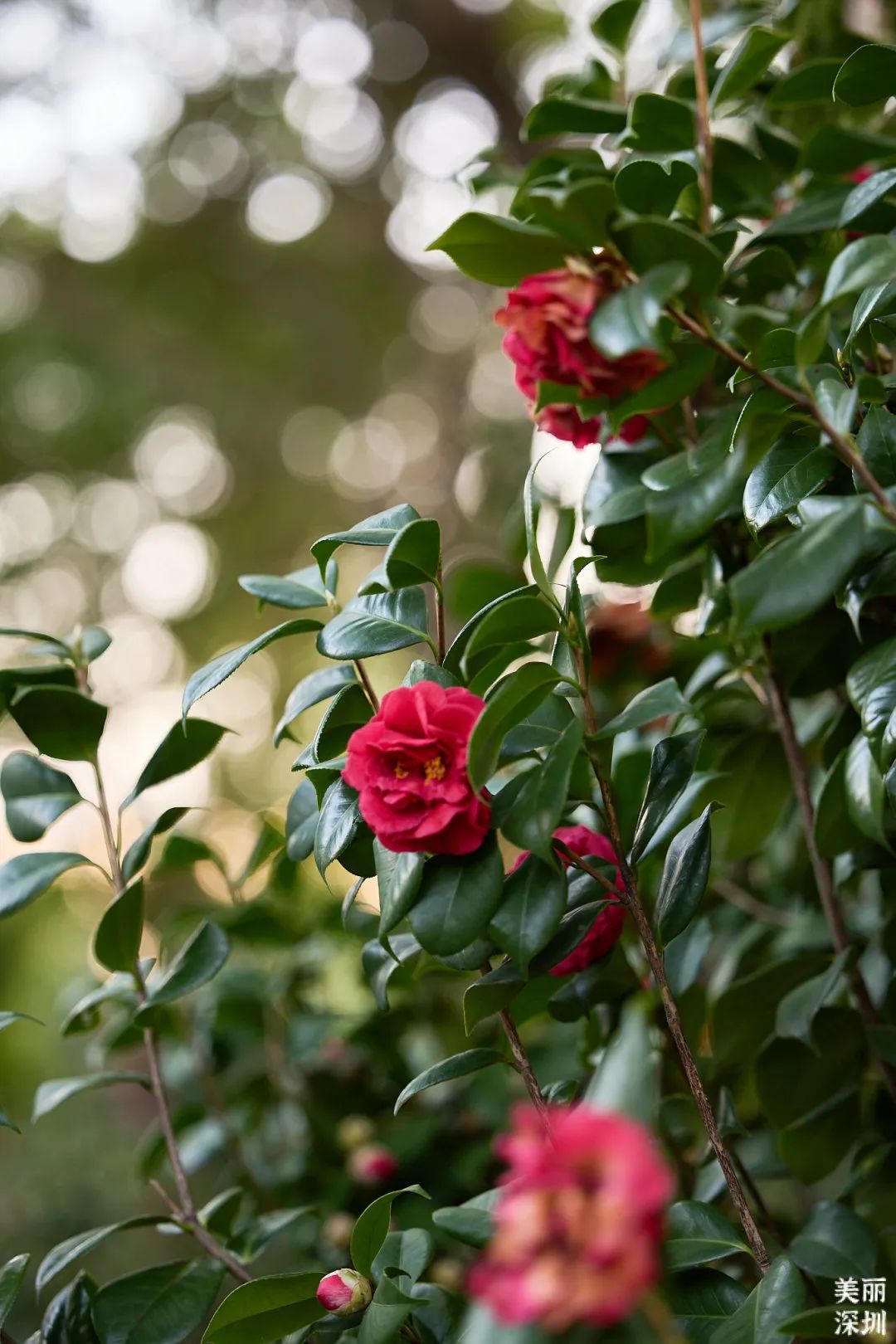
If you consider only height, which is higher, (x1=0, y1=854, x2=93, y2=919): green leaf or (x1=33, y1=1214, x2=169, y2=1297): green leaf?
(x1=0, y1=854, x2=93, y2=919): green leaf

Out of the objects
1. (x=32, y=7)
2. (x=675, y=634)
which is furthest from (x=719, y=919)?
(x=32, y=7)

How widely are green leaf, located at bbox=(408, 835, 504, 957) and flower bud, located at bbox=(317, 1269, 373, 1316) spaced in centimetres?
20

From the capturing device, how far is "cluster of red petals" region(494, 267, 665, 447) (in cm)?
51

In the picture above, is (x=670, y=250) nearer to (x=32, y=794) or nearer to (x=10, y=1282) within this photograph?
(x=32, y=794)

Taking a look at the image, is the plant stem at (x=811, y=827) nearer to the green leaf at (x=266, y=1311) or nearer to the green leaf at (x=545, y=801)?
the green leaf at (x=545, y=801)

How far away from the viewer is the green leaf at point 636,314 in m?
0.46

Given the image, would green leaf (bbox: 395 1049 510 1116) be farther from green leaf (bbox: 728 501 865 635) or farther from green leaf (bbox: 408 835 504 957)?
green leaf (bbox: 728 501 865 635)

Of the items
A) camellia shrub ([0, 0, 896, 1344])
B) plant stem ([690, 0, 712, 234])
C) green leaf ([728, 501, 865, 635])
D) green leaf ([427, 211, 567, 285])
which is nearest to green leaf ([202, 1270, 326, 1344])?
camellia shrub ([0, 0, 896, 1344])

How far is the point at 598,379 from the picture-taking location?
0.54m

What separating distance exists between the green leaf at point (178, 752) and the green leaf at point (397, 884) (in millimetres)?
226

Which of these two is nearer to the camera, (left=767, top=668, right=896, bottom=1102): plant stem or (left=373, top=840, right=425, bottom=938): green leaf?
(left=373, top=840, right=425, bottom=938): green leaf

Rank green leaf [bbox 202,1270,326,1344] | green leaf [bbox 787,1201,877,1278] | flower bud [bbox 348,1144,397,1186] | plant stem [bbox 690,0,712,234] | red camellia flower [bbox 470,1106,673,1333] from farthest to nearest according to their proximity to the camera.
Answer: flower bud [bbox 348,1144,397,1186]
plant stem [bbox 690,0,712,234]
green leaf [bbox 787,1201,877,1278]
green leaf [bbox 202,1270,326,1344]
red camellia flower [bbox 470,1106,673,1333]

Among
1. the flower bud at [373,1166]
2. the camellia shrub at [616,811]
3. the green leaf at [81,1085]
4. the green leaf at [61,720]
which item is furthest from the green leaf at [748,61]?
the flower bud at [373,1166]

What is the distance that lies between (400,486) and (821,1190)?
8.43ft
